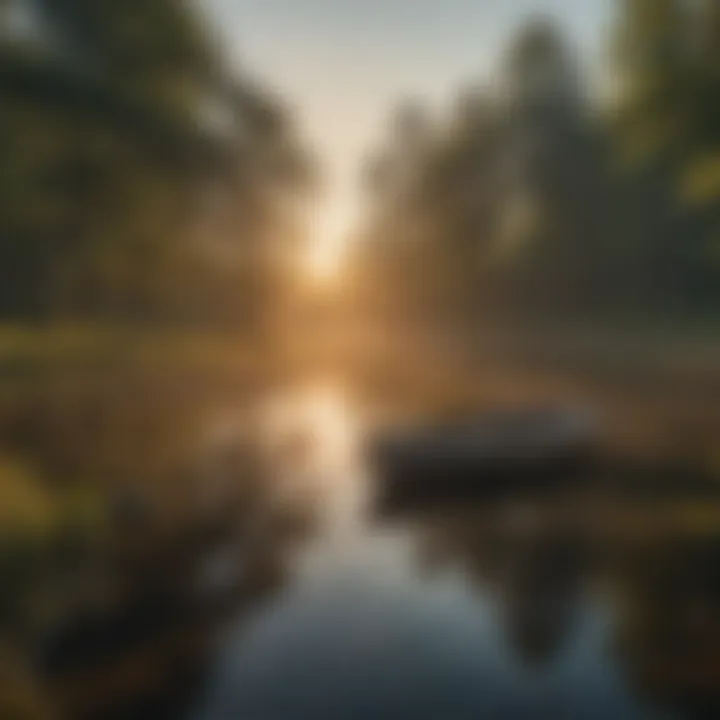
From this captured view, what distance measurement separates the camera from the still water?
10.8ft

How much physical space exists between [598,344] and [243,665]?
4.53m

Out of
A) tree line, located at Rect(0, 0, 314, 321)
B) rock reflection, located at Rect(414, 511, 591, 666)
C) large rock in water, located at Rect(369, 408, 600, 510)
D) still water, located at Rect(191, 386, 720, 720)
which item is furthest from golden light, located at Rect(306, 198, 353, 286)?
rock reflection, located at Rect(414, 511, 591, 666)

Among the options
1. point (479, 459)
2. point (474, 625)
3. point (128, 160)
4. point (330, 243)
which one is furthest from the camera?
point (479, 459)

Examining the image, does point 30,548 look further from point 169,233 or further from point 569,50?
point 569,50

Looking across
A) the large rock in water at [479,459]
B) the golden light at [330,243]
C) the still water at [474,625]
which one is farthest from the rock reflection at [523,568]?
the golden light at [330,243]

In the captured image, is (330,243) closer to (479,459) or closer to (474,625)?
(479,459)

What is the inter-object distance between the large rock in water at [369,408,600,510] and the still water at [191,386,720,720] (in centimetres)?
28

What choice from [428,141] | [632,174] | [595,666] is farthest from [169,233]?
[595,666]

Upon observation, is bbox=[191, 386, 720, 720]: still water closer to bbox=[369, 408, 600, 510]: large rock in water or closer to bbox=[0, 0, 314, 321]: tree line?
bbox=[369, 408, 600, 510]: large rock in water

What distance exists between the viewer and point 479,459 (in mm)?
5410

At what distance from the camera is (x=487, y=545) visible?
4.72 m

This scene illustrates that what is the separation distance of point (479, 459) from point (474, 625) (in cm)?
162

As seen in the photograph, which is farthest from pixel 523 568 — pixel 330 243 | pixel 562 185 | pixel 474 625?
pixel 562 185

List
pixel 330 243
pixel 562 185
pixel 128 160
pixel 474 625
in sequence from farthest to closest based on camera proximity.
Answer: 1. pixel 562 185
2. pixel 330 243
3. pixel 128 160
4. pixel 474 625
